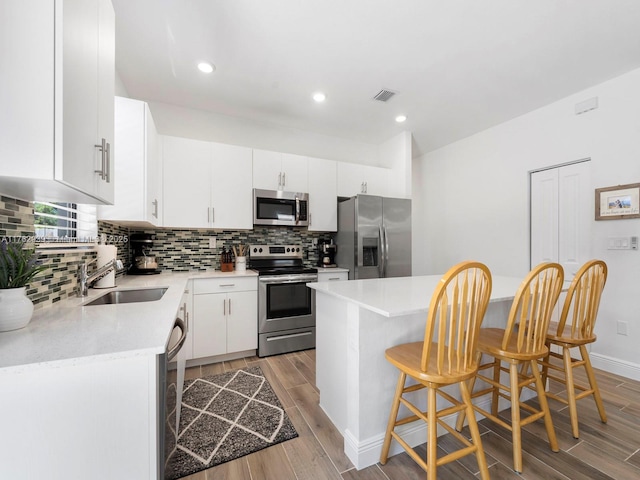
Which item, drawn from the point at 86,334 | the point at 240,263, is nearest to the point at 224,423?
the point at 86,334

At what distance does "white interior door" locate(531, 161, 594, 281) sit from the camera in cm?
281

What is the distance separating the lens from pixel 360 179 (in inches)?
150

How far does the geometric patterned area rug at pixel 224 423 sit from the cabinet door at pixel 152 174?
1453 mm

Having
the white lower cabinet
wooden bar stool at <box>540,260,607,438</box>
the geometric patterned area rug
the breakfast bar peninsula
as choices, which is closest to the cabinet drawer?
the white lower cabinet

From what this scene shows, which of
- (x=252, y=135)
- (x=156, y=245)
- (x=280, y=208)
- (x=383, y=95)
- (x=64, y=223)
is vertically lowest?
(x=156, y=245)

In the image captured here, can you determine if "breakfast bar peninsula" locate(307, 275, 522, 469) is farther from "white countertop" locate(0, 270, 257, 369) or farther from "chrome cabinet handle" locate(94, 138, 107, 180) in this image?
"chrome cabinet handle" locate(94, 138, 107, 180)

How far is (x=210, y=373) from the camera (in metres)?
2.60

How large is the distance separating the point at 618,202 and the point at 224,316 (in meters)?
3.81

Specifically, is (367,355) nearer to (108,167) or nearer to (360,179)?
(108,167)

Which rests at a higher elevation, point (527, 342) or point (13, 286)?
point (13, 286)

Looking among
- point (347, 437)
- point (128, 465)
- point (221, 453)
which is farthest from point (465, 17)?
point (221, 453)

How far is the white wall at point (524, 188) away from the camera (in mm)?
2518

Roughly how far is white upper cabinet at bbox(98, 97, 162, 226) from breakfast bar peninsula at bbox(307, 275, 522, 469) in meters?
1.54

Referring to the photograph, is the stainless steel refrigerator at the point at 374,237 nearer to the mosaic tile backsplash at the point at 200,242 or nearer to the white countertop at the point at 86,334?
the mosaic tile backsplash at the point at 200,242
